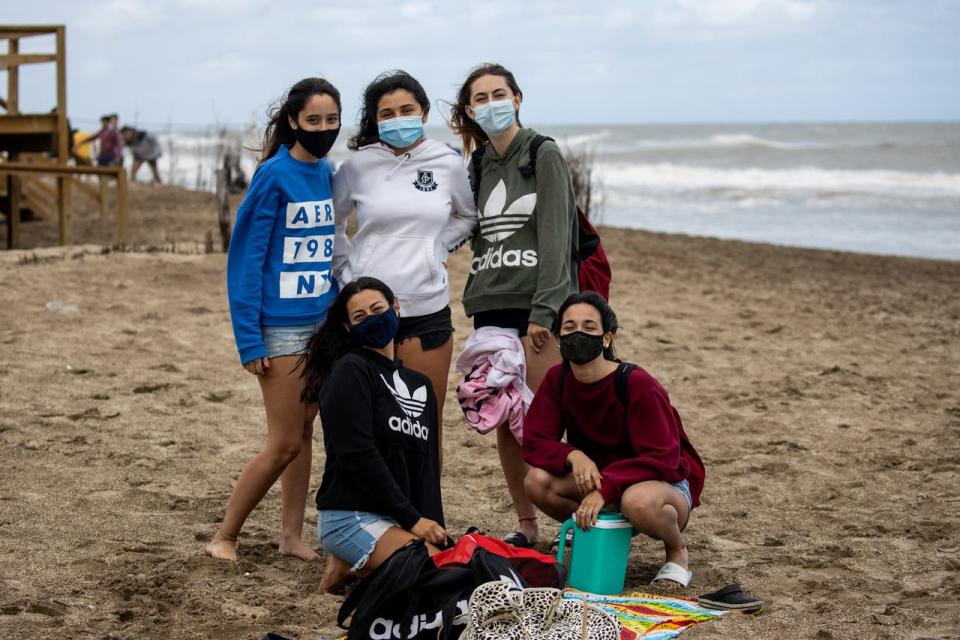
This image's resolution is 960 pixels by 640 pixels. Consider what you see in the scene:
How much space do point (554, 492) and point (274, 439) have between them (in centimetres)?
101

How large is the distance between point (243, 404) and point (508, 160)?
291 centimetres

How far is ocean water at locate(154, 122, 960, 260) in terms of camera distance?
667 inches

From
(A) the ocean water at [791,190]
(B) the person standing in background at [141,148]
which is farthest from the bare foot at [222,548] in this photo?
(B) the person standing in background at [141,148]

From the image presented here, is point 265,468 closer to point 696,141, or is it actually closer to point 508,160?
point 508,160

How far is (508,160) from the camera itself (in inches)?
161

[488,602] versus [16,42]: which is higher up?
[16,42]

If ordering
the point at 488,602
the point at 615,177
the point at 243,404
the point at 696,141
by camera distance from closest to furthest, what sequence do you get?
the point at 488,602
the point at 243,404
the point at 615,177
the point at 696,141

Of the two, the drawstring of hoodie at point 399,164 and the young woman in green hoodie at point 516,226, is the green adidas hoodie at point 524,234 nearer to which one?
the young woman in green hoodie at point 516,226

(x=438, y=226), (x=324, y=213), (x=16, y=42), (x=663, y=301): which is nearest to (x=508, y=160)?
(x=438, y=226)

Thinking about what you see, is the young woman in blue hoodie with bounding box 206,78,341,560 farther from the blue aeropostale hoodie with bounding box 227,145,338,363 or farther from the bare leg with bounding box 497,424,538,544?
the bare leg with bounding box 497,424,538,544

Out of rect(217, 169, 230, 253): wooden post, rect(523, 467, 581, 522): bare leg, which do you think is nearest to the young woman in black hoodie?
rect(523, 467, 581, 522): bare leg

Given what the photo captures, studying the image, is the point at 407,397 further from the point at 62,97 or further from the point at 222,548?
the point at 62,97

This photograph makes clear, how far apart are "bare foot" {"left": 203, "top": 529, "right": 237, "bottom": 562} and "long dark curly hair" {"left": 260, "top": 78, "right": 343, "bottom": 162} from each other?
54.8 inches

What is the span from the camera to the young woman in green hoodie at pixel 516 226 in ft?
12.9
